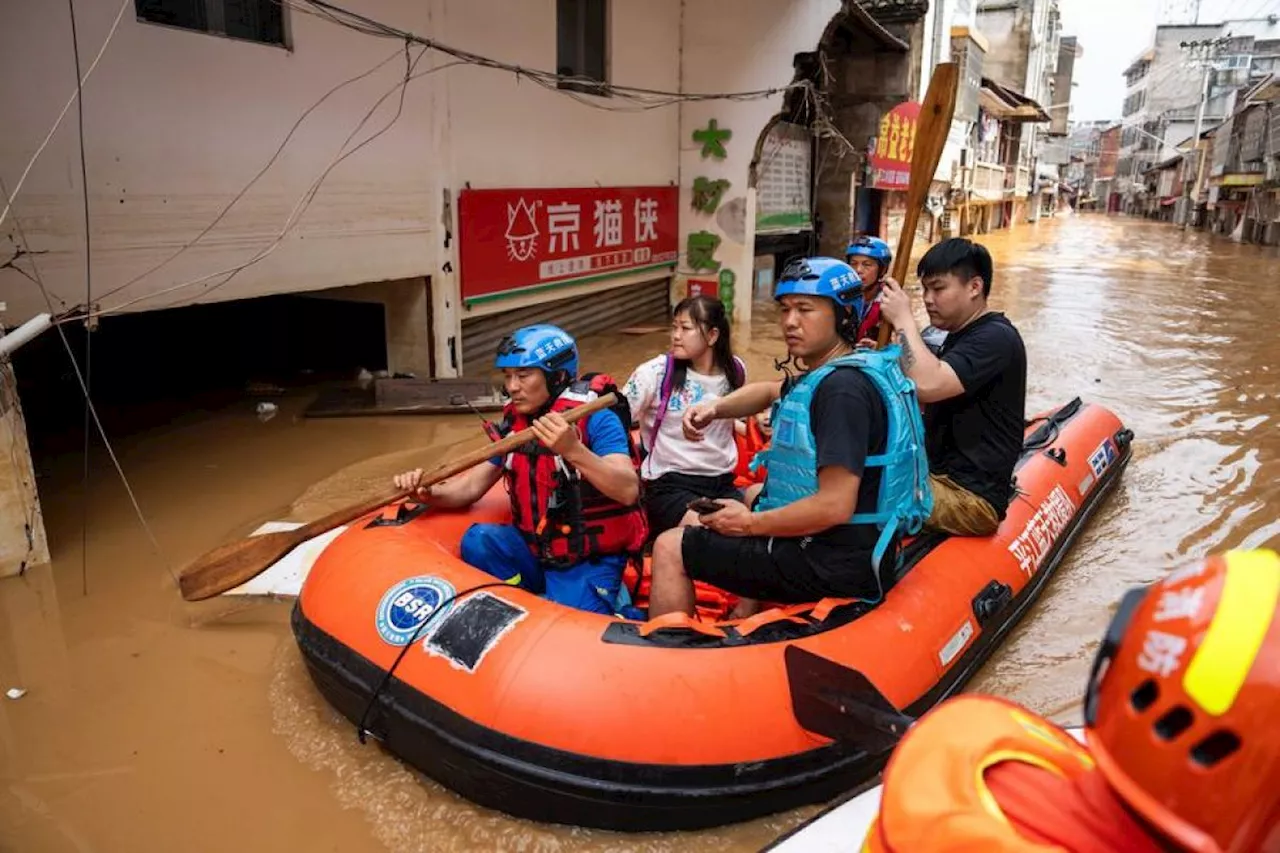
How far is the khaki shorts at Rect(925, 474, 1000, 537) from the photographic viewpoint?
11.6 feet

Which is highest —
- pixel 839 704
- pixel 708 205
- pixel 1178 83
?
pixel 1178 83

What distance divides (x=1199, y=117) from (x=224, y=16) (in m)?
52.5

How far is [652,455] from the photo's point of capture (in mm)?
3895

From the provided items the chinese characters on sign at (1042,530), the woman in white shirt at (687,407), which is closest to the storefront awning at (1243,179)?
the chinese characters on sign at (1042,530)

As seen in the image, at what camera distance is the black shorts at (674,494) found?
3.71m

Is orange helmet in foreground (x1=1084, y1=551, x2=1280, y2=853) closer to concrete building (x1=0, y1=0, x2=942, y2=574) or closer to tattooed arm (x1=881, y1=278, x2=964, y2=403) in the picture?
tattooed arm (x1=881, y1=278, x2=964, y2=403)

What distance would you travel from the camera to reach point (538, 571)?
3.44 m

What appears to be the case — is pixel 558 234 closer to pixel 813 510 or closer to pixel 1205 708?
pixel 813 510

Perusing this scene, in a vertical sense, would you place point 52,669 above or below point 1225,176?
below

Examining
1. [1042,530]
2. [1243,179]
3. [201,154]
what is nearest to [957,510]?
[1042,530]

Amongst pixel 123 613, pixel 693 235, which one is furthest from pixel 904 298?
pixel 693 235

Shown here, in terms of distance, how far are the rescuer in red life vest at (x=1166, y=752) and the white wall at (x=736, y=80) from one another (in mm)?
10051

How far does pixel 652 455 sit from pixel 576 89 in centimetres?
604

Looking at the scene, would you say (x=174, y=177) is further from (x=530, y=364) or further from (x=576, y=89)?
(x=576, y=89)
